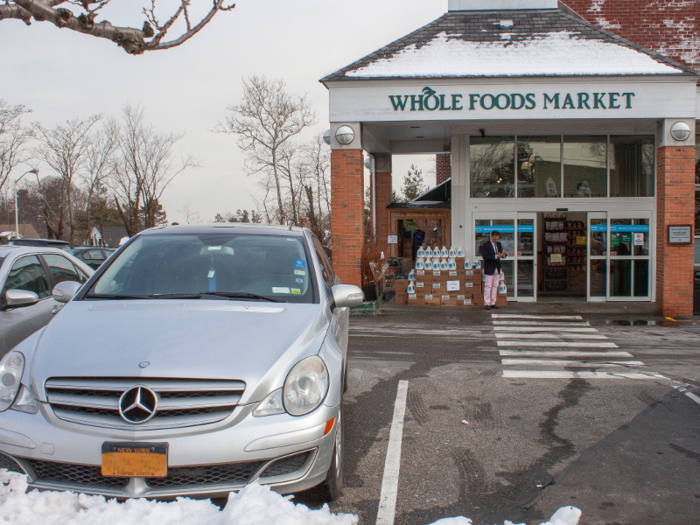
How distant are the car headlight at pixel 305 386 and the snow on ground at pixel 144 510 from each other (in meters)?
0.45

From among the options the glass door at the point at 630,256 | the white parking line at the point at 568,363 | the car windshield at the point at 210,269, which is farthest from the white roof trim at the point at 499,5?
the car windshield at the point at 210,269

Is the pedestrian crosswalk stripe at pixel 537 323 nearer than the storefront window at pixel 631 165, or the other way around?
the pedestrian crosswalk stripe at pixel 537 323

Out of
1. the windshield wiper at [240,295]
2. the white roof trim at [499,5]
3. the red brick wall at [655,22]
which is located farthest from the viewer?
the red brick wall at [655,22]

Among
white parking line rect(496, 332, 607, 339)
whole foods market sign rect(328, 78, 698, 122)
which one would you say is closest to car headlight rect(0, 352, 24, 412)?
white parking line rect(496, 332, 607, 339)

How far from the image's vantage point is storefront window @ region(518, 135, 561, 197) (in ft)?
49.5

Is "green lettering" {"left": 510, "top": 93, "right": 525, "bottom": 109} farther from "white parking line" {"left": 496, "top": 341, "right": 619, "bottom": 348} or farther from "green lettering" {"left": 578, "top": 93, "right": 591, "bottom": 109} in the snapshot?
"white parking line" {"left": 496, "top": 341, "right": 619, "bottom": 348}

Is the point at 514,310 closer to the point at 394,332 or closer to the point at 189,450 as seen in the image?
the point at 394,332

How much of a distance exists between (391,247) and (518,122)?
730 cm

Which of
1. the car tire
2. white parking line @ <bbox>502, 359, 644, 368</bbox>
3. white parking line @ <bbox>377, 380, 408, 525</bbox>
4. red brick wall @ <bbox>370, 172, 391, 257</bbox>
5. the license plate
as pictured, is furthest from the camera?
red brick wall @ <bbox>370, 172, 391, 257</bbox>

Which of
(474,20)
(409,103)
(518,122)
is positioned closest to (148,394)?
(409,103)

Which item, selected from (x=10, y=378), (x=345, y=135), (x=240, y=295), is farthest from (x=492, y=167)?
(x=10, y=378)

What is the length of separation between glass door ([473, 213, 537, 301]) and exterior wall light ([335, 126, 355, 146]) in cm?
415

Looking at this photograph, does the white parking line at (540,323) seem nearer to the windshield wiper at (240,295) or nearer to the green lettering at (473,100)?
the green lettering at (473,100)

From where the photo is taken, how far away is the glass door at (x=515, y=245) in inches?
584
